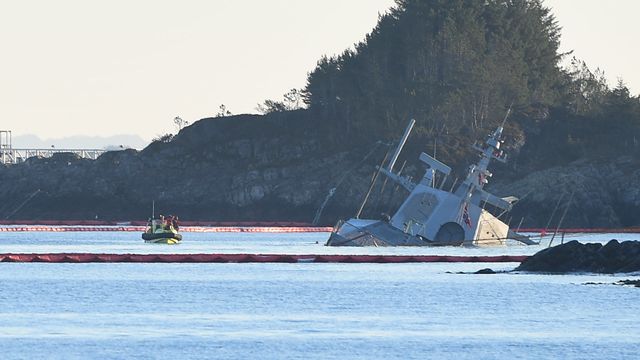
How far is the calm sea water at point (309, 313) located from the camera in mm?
57562

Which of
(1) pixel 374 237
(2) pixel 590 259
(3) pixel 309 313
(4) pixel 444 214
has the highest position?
(4) pixel 444 214

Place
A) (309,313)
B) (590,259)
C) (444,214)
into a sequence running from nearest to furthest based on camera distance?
(309,313) → (590,259) → (444,214)

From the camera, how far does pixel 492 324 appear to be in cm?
6656

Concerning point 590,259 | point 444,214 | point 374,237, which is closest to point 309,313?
point 590,259

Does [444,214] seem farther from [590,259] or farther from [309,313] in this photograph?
[309,313]

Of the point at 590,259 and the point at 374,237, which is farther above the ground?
the point at 374,237

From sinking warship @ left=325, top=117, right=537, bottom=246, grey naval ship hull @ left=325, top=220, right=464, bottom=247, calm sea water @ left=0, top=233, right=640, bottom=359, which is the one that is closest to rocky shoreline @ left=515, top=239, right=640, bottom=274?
calm sea water @ left=0, top=233, right=640, bottom=359

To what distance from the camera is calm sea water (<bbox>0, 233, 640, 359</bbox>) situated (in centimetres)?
5756

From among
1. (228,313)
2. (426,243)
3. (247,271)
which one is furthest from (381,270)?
(228,313)

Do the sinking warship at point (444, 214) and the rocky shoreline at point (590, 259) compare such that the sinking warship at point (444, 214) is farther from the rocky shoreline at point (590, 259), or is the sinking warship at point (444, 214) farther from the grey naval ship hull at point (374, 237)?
the rocky shoreline at point (590, 259)

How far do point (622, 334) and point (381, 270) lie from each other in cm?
4053

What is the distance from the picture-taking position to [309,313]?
7069cm

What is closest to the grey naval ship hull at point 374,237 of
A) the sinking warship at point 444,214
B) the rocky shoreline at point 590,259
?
the sinking warship at point 444,214

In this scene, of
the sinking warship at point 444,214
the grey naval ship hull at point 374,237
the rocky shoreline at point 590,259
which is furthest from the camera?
the grey naval ship hull at point 374,237
